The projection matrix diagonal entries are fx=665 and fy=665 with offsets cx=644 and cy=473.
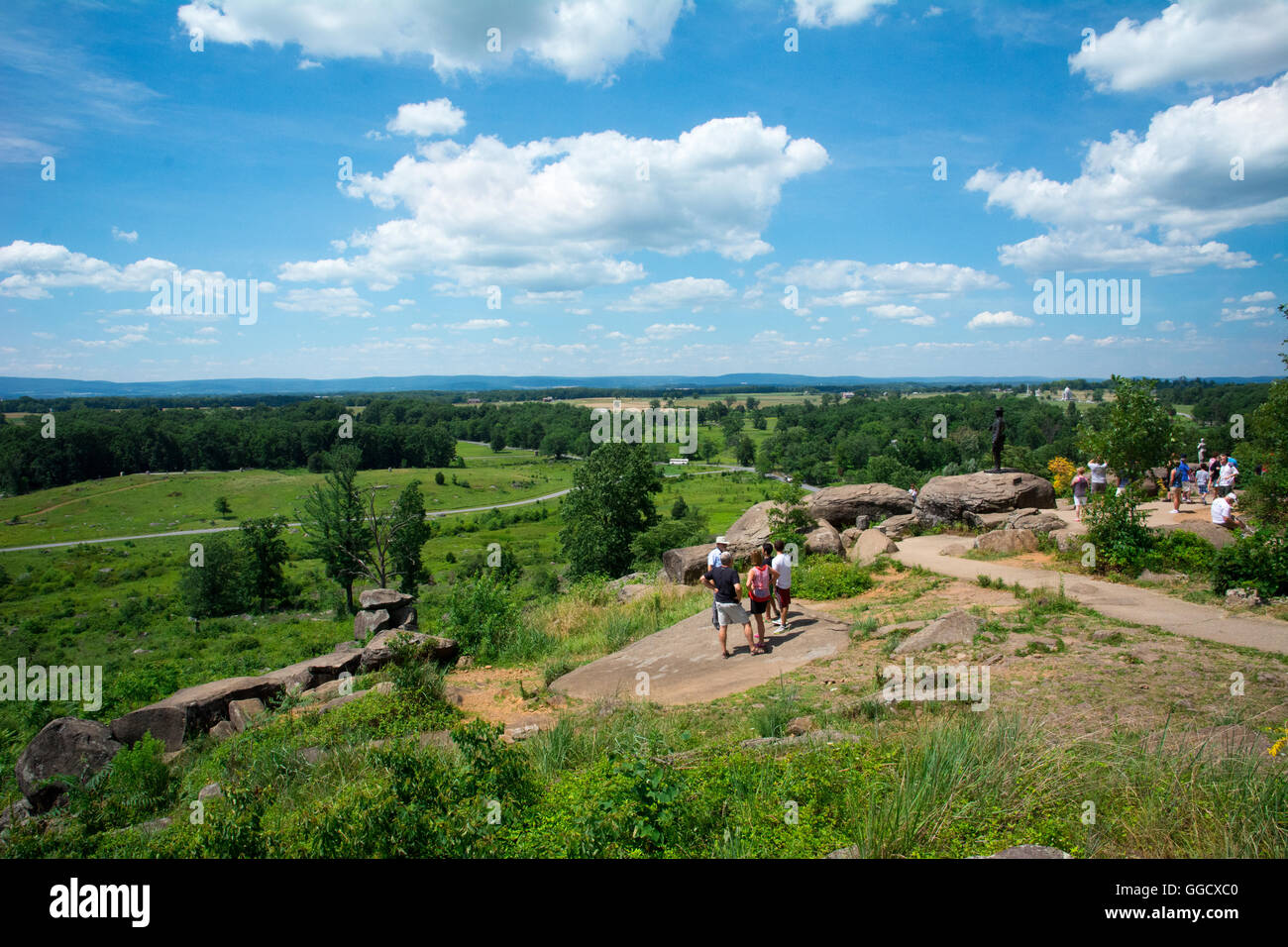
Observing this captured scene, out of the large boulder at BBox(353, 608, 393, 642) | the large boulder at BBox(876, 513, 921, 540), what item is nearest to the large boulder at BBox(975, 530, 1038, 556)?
the large boulder at BBox(876, 513, 921, 540)

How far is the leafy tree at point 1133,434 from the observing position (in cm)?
2294

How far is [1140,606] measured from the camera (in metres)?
12.0

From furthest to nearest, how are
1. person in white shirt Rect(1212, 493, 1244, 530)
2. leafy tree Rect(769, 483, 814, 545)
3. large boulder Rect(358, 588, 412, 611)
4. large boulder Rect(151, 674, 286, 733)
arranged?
1. large boulder Rect(358, 588, 412, 611)
2. leafy tree Rect(769, 483, 814, 545)
3. person in white shirt Rect(1212, 493, 1244, 530)
4. large boulder Rect(151, 674, 286, 733)

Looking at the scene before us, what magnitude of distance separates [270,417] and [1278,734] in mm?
185745

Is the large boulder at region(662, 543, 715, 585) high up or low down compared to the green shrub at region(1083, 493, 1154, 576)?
down

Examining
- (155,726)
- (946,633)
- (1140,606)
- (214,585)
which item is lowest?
(214,585)

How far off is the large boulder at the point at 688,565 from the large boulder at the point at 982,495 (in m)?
8.05

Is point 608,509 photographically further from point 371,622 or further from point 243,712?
point 243,712

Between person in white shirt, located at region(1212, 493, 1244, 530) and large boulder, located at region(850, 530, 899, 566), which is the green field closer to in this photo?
large boulder, located at region(850, 530, 899, 566)

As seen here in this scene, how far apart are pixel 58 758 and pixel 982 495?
23.7 m

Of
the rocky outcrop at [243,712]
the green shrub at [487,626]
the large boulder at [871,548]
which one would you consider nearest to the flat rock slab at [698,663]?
the green shrub at [487,626]

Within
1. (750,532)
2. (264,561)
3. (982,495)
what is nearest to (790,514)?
(750,532)

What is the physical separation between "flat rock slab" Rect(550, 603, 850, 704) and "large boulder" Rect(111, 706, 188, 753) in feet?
22.9

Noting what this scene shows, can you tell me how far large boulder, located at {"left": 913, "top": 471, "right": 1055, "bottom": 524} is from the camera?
843 inches
